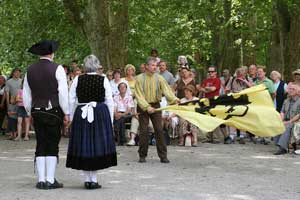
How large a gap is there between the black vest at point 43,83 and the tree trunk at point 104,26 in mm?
9306

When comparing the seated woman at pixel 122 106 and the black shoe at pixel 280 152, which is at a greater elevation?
the seated woman at pixel 122 106

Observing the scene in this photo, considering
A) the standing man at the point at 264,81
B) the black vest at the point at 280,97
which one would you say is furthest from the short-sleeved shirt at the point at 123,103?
the black vest at the point at 280,97

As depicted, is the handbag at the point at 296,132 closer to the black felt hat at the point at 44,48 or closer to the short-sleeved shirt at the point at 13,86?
the black felt hat at the point at 44,48

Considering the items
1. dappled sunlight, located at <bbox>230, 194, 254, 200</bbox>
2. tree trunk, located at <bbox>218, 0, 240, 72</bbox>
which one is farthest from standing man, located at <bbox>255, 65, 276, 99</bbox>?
tree trunk, located at <bbox>218, 0, 240, 72</bbox>

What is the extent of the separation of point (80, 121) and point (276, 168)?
405cm

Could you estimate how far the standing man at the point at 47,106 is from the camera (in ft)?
30.0

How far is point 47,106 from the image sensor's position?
918cm

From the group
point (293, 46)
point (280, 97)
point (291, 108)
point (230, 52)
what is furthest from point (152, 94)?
point (230, 52)

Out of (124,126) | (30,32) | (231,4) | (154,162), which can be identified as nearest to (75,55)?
(30,32)

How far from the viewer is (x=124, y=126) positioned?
15.3 meters

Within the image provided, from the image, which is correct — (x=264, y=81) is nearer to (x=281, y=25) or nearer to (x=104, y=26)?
(x=104, y=26)

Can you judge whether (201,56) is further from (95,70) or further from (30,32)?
(95,70)

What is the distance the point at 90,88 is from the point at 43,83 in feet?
2.25

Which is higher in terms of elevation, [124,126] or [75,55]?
[75,55]
